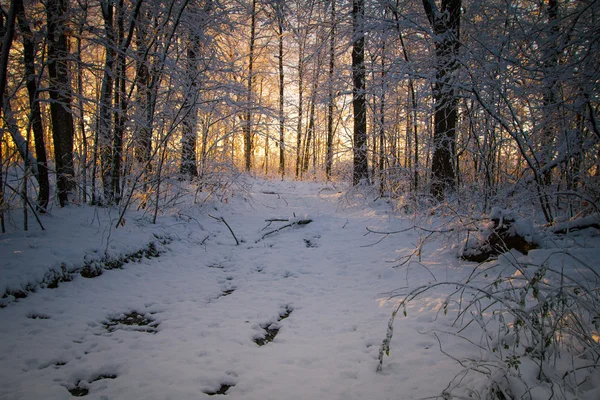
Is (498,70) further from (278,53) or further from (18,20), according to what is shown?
(278,53)

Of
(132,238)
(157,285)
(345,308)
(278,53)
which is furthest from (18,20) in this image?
(278,53)

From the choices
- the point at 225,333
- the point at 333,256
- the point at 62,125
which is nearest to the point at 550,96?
the point at 333,256

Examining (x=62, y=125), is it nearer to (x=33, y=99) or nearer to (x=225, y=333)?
(x=33, y=99)

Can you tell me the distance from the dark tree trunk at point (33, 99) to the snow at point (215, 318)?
0.47m

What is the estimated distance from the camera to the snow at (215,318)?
2023 millimetres

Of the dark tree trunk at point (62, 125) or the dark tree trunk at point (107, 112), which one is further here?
the dark tree trunk at point (107, 112)

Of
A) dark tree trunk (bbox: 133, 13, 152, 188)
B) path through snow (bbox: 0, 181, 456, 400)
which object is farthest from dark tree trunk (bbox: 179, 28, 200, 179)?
path through snow (bbox: 0, 181, 456, 400)

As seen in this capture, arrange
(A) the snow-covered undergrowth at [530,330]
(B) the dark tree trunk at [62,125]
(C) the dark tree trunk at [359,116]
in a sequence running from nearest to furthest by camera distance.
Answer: (A) the snow-covered undergrowth at [530,330] < (B) the dark tree trunk at [62,125] < (C) the dark tree trunk at [359,116]

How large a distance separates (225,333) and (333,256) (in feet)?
8.81

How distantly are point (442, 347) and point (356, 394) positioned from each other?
0.86 m

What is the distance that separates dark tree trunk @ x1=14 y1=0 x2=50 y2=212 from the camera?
13.1 feet

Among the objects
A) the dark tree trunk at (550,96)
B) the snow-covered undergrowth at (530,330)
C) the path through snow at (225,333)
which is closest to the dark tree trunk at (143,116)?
the path through snow at (225,333)

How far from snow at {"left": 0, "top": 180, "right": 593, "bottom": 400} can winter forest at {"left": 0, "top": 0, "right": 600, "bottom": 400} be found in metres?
0.02

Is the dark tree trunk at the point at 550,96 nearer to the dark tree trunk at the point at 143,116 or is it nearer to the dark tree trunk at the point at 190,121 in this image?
the dark tree trunk at the point at 190,121
